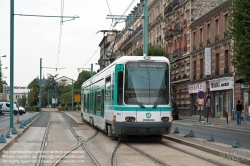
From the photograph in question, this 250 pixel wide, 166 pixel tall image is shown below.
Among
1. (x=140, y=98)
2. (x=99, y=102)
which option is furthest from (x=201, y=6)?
(x=140, y=98)

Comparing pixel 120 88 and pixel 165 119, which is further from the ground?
pixel 120 88

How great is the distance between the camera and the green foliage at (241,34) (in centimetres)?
2323

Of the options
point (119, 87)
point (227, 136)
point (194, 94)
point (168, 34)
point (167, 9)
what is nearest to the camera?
point (119, 87)

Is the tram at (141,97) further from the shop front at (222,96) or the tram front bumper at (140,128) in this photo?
the shop front at (222,96)

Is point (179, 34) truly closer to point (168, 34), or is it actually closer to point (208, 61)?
point (168, 34)

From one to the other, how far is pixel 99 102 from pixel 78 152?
8.60 m

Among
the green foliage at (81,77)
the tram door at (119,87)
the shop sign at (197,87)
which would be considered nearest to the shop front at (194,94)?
the shop sign at (197,87)

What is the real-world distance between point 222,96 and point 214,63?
3372 mm

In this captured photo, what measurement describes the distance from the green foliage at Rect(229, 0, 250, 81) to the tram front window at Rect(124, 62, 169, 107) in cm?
759

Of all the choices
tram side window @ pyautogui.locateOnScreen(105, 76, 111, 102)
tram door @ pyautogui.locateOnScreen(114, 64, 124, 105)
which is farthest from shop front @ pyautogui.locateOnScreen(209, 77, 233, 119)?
tram door @ pyautogui.locateOnScreen(114, 64, 124, 105)

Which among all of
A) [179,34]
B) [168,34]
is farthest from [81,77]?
[179,34]

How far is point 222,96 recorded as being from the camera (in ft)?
141

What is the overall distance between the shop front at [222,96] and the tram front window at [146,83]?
77.4 feet

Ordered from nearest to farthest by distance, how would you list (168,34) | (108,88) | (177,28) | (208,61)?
(108,88) → (208,61) → (177,28) → (168,34)
